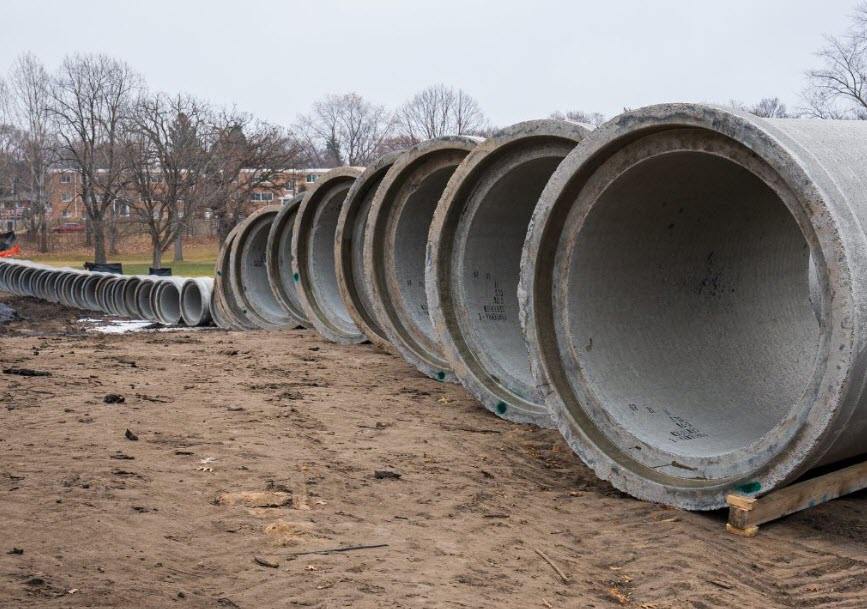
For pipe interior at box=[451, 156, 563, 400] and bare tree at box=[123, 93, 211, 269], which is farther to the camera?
bare tree at box=[123, 93, 211, 269]

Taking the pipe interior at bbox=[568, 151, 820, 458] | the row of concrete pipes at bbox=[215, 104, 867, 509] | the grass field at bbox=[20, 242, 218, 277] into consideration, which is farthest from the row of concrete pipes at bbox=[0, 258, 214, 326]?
the pipe interior at bbox=[568, 151, 820, 458]

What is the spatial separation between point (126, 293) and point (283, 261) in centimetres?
976

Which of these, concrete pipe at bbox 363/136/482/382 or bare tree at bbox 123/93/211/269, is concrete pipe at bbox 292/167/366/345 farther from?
bare tree at bbox 123/93/211/269

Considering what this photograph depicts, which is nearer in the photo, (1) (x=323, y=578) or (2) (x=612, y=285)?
(1) (x=323, y=578)

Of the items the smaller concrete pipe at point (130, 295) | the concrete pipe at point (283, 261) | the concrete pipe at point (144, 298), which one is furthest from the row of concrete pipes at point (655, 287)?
the smaller concrete pipe at point (130, 295)

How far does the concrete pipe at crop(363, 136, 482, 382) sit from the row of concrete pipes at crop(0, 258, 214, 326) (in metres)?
9.07

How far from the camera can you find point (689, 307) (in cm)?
A: 634

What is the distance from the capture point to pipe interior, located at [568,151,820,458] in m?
5.56

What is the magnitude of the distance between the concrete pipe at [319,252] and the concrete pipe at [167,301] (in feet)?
26.4

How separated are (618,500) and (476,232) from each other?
10.6 ft

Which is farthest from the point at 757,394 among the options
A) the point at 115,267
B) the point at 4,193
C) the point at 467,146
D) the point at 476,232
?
the point at 4,193

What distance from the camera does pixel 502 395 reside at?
277 inches

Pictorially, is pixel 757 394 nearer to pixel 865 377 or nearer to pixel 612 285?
pixel 612 285

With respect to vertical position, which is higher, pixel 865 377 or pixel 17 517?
pixel 865 377
